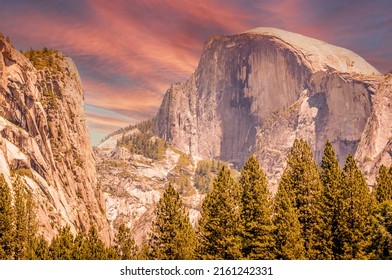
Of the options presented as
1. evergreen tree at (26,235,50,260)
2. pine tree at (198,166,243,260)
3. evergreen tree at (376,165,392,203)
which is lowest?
evergreen tree at (26,235,50,260)

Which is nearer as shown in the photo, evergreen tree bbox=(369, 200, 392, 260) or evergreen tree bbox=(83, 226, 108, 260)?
evergreen tree bbox=(369, 200, 392, 260)

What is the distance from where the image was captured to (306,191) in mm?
60938

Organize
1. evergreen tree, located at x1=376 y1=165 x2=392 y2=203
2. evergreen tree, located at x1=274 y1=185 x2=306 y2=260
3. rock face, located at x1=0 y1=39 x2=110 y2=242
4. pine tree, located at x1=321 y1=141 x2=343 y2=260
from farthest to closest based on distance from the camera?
rock face, located at x1=0 y1=39 x2=110 y2=242 < evergreen tree, located at x1=376 y1=165 x2=392 y2=203 < pine tree, located at x1=321 y1=141 x2=343 y2=260 < evergreen tree, located at x1=274 y1=185 x2=306 y2=260

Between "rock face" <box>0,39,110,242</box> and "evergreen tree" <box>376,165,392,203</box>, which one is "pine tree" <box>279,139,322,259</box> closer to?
"evergreen tree" <box>376,165,392,203</box>

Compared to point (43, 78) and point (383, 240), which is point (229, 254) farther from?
point (43, 78)

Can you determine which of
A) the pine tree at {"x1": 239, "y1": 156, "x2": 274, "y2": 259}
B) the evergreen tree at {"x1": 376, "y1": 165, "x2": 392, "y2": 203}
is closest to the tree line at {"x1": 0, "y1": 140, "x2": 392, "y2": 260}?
the pine tree at {"x1": 239, "y1": 156, "x2": 274, "y2": 259}

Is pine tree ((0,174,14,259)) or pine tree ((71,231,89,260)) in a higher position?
pine tree ((0,174,14,259))

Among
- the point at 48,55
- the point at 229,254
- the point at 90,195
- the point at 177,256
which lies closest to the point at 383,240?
the point at 229,254

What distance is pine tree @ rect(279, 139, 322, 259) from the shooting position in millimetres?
56938

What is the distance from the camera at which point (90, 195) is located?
161 meters

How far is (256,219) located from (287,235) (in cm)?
418

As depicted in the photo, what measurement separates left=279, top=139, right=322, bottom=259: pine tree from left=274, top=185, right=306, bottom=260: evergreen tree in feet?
10.5

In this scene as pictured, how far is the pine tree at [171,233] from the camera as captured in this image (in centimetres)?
5350

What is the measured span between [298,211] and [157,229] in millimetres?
18936
